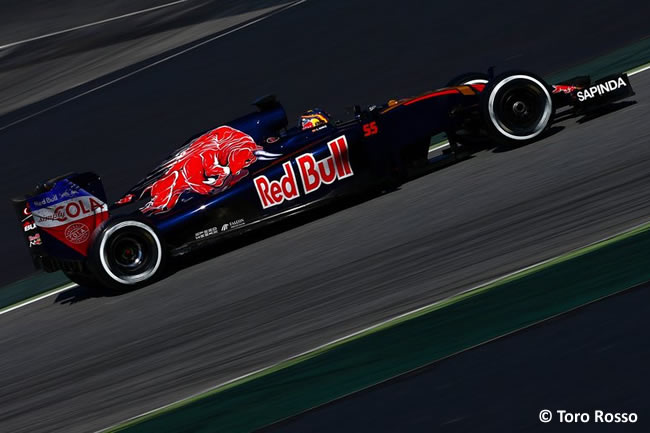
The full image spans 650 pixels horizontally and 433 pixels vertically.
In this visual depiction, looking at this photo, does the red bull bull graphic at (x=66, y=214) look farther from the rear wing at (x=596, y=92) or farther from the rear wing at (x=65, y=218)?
the rear wing at (x=596, y=92)

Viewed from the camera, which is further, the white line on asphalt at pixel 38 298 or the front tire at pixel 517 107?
the white line on asphalt at pixel 38 298

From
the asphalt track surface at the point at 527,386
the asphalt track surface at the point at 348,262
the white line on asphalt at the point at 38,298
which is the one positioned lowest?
the asphalt track surface at the point at 527,386

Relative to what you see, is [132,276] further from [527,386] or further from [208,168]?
[527,386]

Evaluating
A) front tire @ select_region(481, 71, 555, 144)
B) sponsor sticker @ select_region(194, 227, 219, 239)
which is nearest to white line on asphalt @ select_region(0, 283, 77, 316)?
sponsor sticker @ select_region(194, 227, 219, 239)

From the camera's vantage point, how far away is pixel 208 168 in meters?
7.61

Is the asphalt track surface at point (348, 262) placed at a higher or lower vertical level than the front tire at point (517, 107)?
lower

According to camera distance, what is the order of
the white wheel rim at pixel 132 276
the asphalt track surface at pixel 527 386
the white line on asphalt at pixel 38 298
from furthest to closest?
the white line on asphalt at pixel 38 298 < the white wheel rim at pixel 132 276 < the asphalt track surface at pixel 527 386

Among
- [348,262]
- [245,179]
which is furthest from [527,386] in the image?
[245,179]

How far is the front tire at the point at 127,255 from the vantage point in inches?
286

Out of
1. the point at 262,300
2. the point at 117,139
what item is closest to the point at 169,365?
the point at 262,300

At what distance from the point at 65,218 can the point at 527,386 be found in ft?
13.5

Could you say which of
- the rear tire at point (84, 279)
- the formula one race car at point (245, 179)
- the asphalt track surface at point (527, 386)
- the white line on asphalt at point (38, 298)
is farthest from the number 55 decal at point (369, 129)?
the asphalt track surface at point (527, 386)

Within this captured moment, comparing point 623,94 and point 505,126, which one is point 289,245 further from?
point 623,94

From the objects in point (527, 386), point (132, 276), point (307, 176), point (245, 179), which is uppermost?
point (245, 179)
